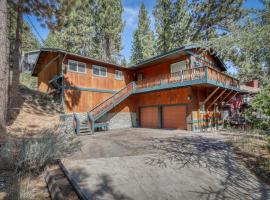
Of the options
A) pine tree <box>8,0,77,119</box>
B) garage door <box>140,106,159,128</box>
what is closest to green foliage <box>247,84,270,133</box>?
garage door <box>140,106,159,128</box>

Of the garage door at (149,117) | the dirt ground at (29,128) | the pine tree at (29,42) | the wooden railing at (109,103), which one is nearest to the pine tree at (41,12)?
the dirt ground at (29,128)

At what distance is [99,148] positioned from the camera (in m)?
7.14

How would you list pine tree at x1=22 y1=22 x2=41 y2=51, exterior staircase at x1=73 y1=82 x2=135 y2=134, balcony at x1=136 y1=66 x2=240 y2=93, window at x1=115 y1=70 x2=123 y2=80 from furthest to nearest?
1. pine tree at x1=22 y1=22 x2=41 y2=51
2. window at x1=115 y1=70 x2=123 y2=80
3. exterior staircase at x1=73 y1=82 x2=135 y2=134
4. balcony at x1=136 y1=66 x2=240 y2=93

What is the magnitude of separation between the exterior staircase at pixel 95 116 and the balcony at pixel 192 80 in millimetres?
1467

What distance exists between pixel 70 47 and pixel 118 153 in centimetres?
2038

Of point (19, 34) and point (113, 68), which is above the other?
point (19, 34)

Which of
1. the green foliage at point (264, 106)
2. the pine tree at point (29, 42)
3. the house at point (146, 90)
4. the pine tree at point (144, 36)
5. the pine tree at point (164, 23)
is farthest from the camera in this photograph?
the pine tree at point (29, 42)

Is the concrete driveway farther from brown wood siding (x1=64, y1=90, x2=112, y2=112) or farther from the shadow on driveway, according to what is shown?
brown wood siding (x1=64, y1=90, x2=112, y2=112)

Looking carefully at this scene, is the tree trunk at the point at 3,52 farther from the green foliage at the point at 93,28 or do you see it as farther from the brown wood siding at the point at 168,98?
the green foliage at the point at 93,28

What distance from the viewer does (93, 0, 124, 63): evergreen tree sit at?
22.0 meters

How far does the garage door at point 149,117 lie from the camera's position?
1459cm

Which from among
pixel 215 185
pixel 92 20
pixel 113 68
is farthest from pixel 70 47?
pixel 215 185

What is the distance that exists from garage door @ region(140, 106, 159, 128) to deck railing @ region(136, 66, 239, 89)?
7.56 feet

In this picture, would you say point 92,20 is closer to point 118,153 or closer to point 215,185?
point 118,153
